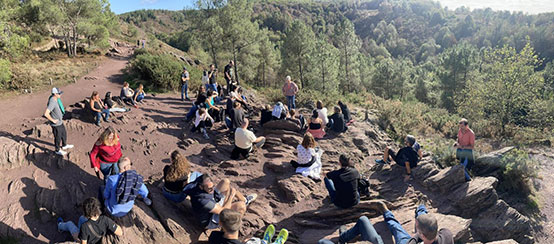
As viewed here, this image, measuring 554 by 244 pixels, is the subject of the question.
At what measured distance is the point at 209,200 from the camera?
19.7 feet

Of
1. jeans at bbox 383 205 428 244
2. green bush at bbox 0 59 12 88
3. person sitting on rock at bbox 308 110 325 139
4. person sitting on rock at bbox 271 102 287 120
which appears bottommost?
jeans at bbox 383 205 428 244

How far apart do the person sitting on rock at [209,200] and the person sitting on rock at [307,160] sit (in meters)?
2.77

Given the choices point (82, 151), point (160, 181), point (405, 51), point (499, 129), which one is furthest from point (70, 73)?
point (405, 51)

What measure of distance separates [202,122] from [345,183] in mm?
6511

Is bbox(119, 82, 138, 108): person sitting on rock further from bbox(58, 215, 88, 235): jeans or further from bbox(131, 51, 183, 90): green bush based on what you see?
bbox(58, 215, 88, 235): jeans

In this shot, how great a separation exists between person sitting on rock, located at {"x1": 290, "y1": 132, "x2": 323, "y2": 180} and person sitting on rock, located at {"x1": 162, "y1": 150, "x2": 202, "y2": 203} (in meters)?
3.49

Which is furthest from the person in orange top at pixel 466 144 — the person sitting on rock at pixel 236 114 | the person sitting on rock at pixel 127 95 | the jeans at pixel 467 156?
the person sitting on rock at pixel 127 95

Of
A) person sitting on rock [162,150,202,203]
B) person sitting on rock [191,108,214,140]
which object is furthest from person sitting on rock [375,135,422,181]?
person sitting on rock [191,108,214,140]

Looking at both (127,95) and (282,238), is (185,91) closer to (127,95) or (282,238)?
(127,95)

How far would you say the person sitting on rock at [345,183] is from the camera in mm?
6633

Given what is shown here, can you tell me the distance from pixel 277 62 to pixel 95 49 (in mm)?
24951

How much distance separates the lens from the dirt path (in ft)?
37.6

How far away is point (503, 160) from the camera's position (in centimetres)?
1050

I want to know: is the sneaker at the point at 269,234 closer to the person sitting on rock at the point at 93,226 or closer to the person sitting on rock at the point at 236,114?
the person sitting on rock at the point at 93,226
